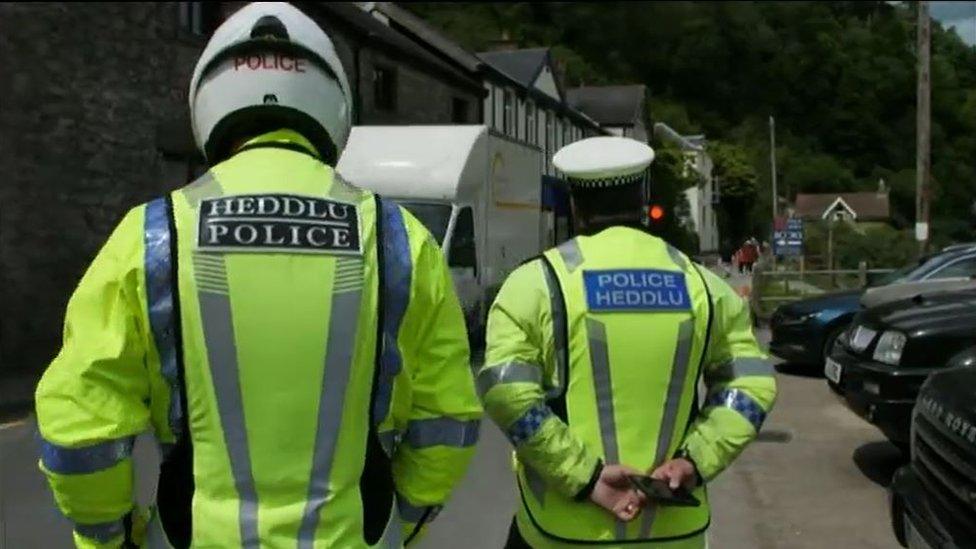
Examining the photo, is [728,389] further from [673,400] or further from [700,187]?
[700,187]

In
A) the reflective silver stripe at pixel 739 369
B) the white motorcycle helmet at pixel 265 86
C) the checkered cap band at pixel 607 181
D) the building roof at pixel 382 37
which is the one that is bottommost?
the reflective silver stripe at pixel 739 369

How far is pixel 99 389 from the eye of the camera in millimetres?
1579

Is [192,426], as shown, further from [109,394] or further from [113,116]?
[113,116]

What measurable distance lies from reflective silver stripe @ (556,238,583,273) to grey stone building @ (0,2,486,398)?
32.5ft

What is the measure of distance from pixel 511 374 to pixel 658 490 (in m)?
0.41

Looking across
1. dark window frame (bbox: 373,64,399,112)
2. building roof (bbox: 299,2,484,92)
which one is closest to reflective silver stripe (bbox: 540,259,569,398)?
building roof (bbox: 299,2,484,92)

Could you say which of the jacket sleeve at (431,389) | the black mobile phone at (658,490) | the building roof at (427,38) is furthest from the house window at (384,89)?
the jacket sleeve at (431,389)

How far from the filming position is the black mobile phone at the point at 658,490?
2.35m

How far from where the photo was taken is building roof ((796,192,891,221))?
565 inches

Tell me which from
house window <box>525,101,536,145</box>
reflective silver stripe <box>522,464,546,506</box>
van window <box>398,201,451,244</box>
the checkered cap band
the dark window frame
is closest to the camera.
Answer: reflective silver stripe <box>522,464,546,506</box>

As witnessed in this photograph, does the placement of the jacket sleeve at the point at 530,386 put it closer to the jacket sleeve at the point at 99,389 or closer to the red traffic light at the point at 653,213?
the red traffic light at the point at 653,213

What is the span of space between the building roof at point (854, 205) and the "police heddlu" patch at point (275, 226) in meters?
11.4

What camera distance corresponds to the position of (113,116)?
14.5 metres

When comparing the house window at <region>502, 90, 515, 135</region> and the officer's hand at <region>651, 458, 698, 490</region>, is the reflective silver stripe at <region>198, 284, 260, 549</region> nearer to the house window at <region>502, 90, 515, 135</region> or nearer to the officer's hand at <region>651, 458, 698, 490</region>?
the officer's hand at <region>651, 458, 698, 490</region>
